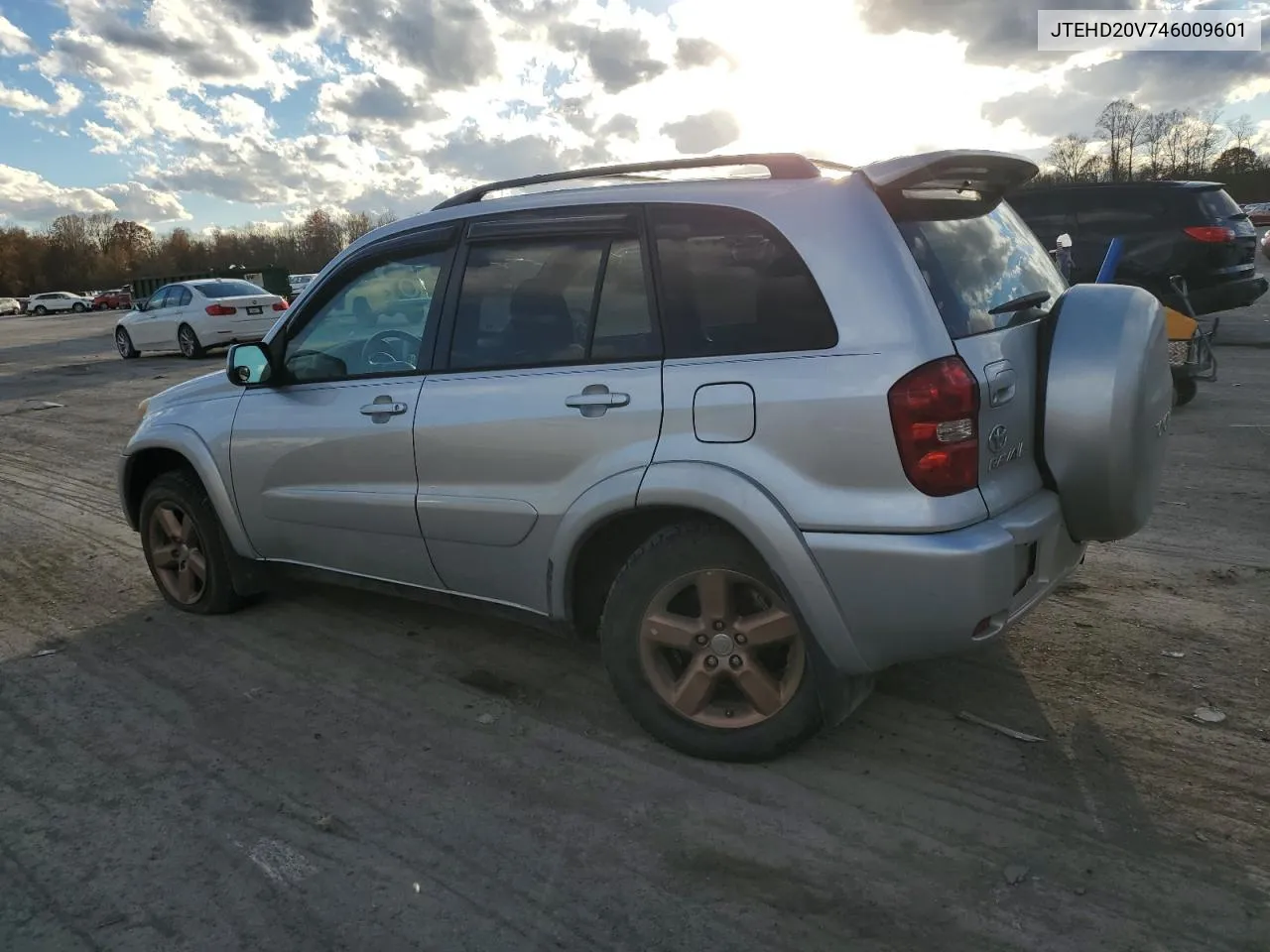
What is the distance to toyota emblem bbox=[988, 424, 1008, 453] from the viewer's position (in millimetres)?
2875

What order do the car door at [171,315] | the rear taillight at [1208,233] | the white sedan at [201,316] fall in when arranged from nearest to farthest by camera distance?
the rear taillight at [1208,233] → the white sedan at [201,316] → the car door at [171,315]

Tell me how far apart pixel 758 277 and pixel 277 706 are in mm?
2485

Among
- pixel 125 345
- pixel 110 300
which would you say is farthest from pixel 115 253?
pixel 125 345

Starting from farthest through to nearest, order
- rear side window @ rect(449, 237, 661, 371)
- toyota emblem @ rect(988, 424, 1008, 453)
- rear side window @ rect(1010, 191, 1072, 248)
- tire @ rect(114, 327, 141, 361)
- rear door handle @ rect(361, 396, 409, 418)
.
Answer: tire @ rect(114, 327, 141, 361) < rear side window @ rect(1010, 191, 1072, 248) < rear door handle @ rect(361, 396, 409, 418) < rear side window @ rect(449, 237, 661, 371) < toyota emblem @ rect(988, 424, 1008, 453)

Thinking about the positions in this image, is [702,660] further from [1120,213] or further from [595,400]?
[1120,213]

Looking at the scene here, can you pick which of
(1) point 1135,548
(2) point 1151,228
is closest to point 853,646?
(1) point 1135,548

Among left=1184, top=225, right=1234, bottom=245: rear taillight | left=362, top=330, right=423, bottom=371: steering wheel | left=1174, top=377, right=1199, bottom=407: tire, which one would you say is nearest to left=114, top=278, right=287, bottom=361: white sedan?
left=1184, top=225, right=1234, bottom=245: rear taillight

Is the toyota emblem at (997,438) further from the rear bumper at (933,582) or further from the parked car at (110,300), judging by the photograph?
the parked car at (110,300)

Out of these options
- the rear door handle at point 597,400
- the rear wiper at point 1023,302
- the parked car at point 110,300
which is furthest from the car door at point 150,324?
the parked car at point 110,300

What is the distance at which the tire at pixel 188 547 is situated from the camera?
471 cm

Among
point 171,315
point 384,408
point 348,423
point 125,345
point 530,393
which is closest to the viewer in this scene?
point 530,393

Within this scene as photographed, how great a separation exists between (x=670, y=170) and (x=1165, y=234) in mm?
9818

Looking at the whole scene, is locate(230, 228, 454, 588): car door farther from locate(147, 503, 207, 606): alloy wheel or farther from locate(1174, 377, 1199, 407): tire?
locate(1174, 377, 1199, 407): tire

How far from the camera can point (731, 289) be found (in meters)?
3.10
